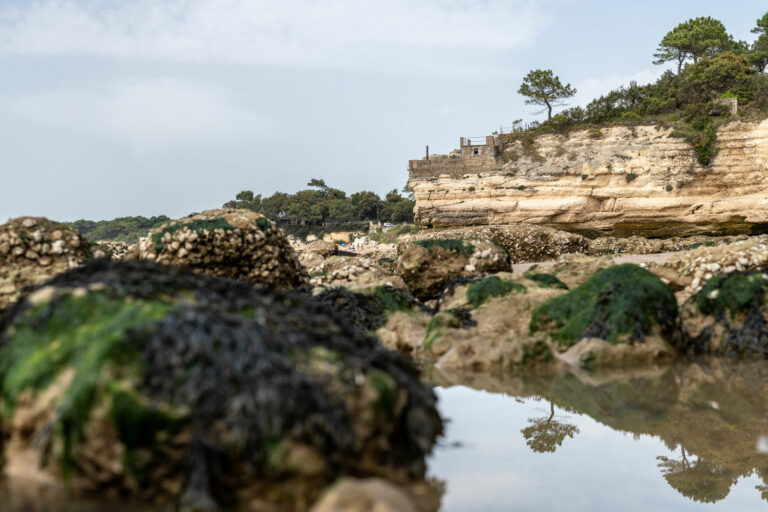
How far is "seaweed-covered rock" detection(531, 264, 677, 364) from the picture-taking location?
695 cm

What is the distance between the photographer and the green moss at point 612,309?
696cm

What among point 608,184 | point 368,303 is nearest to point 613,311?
point 368,303

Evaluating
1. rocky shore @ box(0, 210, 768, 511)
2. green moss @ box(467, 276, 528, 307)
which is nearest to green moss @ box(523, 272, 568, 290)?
green moss @ box(467, 276, 528, 307)

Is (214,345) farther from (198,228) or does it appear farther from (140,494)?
(198,228)

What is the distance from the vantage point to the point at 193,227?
9.50m

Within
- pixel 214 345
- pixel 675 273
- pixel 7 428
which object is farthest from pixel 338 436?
pixel 675 273

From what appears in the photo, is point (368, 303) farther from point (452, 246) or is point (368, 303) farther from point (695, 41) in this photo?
point (695, 41)

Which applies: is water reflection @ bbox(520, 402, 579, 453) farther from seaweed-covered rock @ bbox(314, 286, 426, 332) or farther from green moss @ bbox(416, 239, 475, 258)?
green moss @ bbox(416, 239, 475, 258)

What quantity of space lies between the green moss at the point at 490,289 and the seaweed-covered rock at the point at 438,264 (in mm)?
2492

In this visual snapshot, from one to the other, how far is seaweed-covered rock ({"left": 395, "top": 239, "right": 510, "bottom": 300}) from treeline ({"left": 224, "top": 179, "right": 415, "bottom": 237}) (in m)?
72.1

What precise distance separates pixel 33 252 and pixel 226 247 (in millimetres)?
2514

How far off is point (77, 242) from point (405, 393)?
6938 mm

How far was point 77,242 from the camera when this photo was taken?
348 inches

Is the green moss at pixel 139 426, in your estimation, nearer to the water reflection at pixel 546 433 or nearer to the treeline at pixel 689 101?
the water reflection at pixel 546 433
